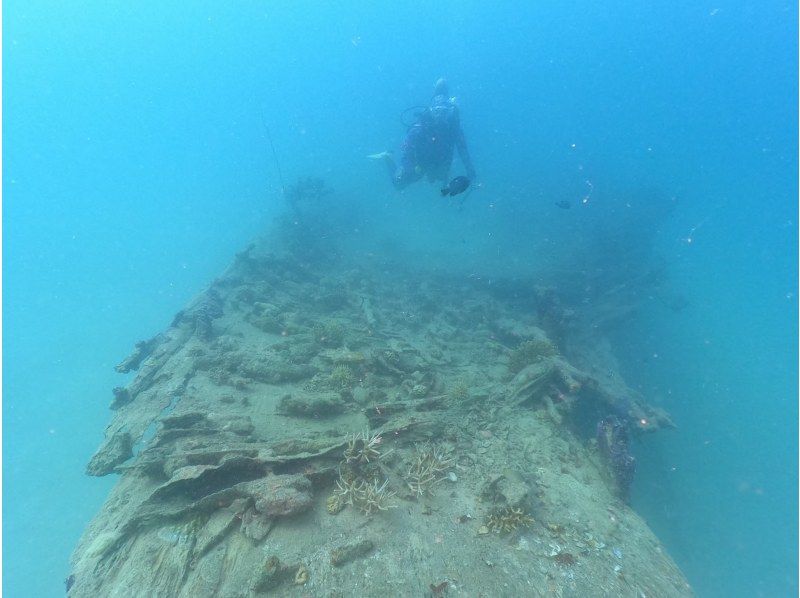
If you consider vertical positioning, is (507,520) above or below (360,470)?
below

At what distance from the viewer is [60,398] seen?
23.0 metres

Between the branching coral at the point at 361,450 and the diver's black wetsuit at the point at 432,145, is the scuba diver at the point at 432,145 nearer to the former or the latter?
the diver's black wetsuit at the point at 432,145

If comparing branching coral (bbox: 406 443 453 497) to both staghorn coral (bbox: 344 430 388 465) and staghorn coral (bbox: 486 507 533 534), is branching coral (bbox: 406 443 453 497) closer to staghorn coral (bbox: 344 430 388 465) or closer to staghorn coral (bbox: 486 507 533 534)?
staghorn coral (bbox: 344 430 388 465)

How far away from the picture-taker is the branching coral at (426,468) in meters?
5.49

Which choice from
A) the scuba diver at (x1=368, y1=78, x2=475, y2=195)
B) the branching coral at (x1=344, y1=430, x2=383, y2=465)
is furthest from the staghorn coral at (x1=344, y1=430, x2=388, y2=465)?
the scuba diver at (x1=368, y1=78, x2=475, y2=195)

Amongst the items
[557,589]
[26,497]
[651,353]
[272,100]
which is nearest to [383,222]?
[651,353]

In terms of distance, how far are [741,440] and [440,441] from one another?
1938 cm

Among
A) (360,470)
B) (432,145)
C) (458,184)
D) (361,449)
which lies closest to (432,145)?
(432,145)

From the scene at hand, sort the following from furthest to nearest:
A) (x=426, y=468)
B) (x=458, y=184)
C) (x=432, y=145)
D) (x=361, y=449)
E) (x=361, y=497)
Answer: (x=432, y=145) → (x=458, y=184) → (x=426, y=468) → (x=361, y=449) → (x=361, y=497)

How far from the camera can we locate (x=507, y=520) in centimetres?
500

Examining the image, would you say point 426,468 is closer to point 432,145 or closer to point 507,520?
point 507,520

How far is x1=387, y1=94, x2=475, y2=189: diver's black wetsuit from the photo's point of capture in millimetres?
14648

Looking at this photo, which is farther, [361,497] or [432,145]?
[432,145]

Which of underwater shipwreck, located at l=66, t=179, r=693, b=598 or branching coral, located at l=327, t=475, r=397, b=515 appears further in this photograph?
branching coral, located at l=327, t=475, r=397, b=515
